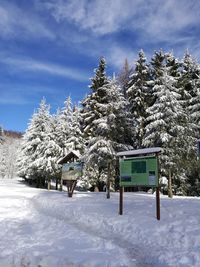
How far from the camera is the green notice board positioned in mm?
13562

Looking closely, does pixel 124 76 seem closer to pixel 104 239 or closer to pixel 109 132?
pixel 109 132

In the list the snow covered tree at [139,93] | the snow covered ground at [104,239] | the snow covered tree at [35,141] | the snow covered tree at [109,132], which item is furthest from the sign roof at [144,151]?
the snow covered tree at [35,141]

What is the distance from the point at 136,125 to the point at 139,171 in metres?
19.6

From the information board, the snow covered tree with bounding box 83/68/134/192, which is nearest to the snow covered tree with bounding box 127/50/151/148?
the snow covered tree with bounding box 83/68/134/192

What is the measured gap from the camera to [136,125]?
3350cm

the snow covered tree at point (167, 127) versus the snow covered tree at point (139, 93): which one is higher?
the snow covered tree at point (139, 93)

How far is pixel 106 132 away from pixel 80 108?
14.5 m

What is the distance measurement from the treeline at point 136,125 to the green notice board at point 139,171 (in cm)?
983

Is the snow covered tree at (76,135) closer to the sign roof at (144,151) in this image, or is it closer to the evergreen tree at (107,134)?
the evergreen tree at (107,134)

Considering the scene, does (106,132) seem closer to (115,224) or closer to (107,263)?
(115,224)

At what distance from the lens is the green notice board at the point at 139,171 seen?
13.6 m

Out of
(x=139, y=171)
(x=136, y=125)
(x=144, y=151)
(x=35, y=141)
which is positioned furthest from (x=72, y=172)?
(x=35, y=141)

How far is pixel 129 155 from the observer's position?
15125 millimetres

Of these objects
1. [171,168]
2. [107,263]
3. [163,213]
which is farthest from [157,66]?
[107,263]
